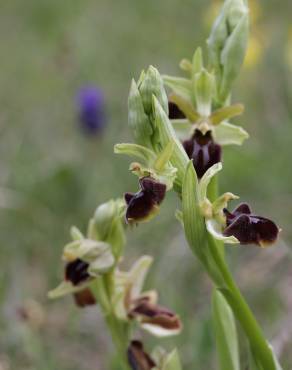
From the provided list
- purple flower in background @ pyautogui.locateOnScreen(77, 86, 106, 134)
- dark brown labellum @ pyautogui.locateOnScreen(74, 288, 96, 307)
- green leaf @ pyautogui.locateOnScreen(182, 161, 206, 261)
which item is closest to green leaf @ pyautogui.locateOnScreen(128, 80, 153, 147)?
green leaf @ pyautogui.locateOnScreen(182, 161, 206, 261)

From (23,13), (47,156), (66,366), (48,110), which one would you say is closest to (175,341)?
(66,366)

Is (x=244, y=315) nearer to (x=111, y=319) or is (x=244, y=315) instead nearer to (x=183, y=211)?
(x=183, y=211)

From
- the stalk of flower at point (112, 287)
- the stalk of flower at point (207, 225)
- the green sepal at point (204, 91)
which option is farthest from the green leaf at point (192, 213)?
the green sepal at point (204, 91)

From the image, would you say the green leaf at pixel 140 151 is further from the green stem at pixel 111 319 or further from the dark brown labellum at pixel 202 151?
the green stem at pixel 111 319

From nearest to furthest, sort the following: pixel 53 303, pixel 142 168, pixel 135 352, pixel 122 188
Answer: pixel 142 168 < pixel 135 352 < pixel 53 303 < pixel 122 188

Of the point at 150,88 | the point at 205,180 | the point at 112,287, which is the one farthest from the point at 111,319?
the point at 150,88

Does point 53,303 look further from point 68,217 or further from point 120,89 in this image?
point 120,89
